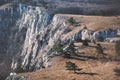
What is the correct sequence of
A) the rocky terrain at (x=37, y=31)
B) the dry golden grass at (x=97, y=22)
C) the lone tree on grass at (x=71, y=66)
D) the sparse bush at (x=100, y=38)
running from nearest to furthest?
the lone tree on grass at (x=71, y=66)
the sparse bush at (x=100, y=38)
the rocky terrain at (x=37, y=31)
the dry golden grass at (x=97, y=22)

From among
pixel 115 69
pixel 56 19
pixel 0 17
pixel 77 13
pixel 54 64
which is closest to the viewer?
pixel 115 69

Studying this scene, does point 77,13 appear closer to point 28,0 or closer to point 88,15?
point 88,15

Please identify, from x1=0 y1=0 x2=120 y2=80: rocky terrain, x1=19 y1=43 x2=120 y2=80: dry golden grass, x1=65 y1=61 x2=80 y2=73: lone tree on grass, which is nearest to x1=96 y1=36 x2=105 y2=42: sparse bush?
x1=0 y1=0 x2=120 y2=80: rocky terrain

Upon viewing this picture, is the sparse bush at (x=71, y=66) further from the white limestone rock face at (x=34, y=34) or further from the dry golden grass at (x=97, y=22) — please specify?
the white limestone rock face at (x=34, y=34)

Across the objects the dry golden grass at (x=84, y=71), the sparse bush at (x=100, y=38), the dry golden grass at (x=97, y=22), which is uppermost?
the dry golden grass at (x=97, y=22)

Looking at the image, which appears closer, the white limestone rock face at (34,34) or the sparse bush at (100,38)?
the sparse bush at (100,38)


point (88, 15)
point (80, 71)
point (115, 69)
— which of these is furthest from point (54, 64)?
point (88, 15)

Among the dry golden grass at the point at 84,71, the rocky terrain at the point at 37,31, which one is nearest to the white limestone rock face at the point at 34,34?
the rocky terrain at the point at 37,31

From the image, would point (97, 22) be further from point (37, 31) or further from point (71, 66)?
point (71, 66)

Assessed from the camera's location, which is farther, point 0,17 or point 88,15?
point 0,17
